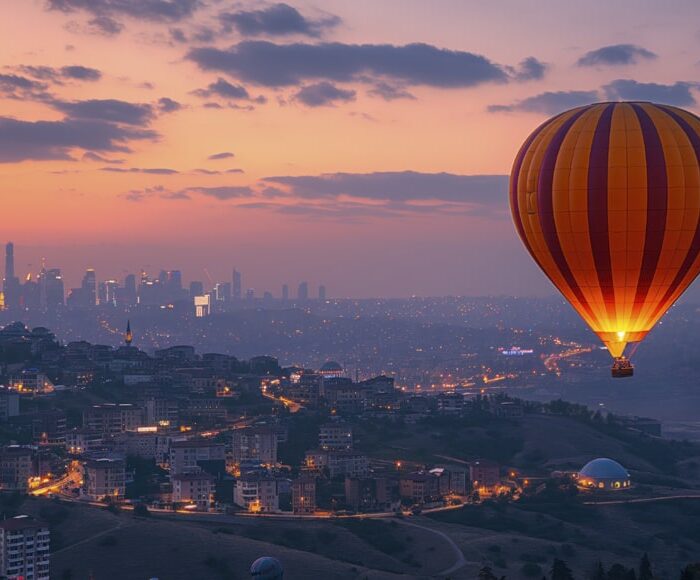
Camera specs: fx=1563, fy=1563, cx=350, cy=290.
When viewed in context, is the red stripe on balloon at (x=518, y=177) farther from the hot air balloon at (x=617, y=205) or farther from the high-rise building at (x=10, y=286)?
the high-rise building at (x=10, y=286)

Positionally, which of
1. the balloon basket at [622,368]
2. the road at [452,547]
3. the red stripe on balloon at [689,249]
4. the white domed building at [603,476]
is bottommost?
the road at [452,547]

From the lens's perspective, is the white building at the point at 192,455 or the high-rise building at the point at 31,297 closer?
the white building at the point at 192,455

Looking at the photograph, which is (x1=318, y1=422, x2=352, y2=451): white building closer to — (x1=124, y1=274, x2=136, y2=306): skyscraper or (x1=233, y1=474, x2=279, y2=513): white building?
(x1=233, y1=474, x2=279, y2=513): white building

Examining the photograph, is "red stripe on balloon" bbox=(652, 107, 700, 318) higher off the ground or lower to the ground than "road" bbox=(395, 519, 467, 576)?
higher

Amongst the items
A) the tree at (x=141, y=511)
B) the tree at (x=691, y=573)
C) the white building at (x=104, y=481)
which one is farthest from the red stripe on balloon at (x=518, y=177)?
the white building at (x=104, y=481)

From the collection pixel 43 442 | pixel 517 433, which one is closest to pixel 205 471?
pixel 43 442

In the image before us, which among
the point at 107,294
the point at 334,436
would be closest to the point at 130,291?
the point at 107,294

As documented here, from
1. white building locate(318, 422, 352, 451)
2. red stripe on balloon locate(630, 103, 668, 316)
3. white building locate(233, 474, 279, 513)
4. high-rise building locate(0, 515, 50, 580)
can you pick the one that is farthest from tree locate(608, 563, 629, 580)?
white building locate(318, 422, 352, 451)
